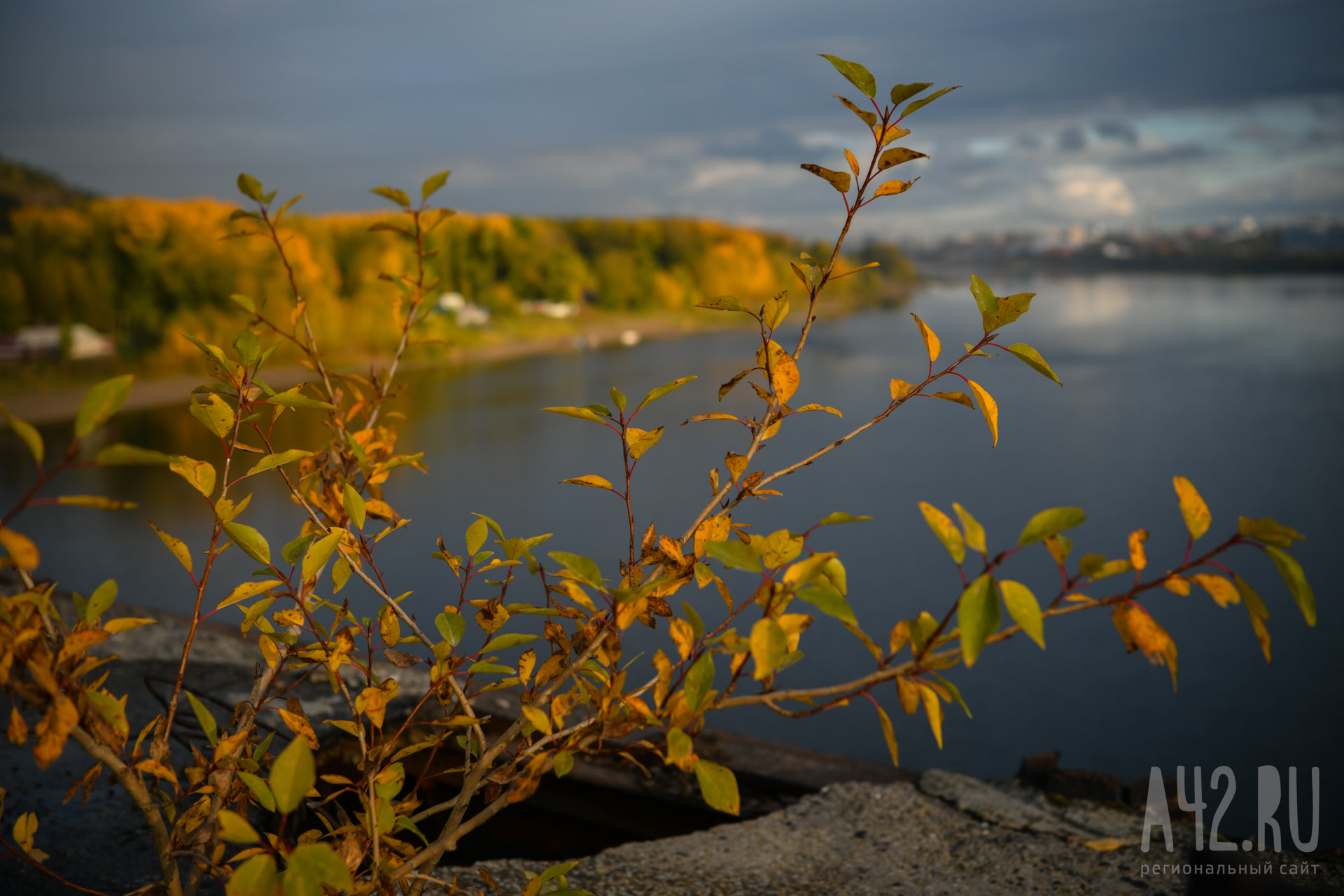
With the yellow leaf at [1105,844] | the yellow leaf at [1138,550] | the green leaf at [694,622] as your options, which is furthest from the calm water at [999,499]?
the green leaf at [694,622]

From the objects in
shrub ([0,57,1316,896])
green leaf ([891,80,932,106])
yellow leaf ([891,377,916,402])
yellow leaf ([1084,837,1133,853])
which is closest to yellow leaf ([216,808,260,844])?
shrub ([0,57,1316,896])

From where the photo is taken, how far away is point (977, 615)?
1.30 feet

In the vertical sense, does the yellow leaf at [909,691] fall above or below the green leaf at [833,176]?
below

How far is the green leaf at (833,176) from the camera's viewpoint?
1.93ft

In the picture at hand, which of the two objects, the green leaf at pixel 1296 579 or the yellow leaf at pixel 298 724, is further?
the yellow leaf at pixel 298 724

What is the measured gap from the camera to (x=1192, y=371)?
1020 centimetres

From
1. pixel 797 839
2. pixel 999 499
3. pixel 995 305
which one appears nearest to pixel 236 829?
pixel 995 305

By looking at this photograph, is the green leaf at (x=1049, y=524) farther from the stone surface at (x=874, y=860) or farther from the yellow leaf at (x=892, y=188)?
the stone surface at (x=874, y=860)

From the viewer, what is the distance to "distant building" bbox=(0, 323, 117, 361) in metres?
8.89

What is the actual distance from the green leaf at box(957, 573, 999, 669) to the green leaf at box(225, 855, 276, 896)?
0.36 metres

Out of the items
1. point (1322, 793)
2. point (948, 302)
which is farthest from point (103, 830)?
point (948, 302)

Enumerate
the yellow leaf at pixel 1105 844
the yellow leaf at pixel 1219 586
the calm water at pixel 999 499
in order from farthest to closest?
the calm water at pixel 999 499
the yellow leaf at pixel 1105 844
the yellow leaf at pixel 1219 586

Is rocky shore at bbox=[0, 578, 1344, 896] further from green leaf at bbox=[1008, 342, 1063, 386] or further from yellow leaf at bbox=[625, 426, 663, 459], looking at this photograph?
green leaf at bbox=[1008, 342, 1063, 386]

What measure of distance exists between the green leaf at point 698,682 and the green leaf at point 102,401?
0.34m
